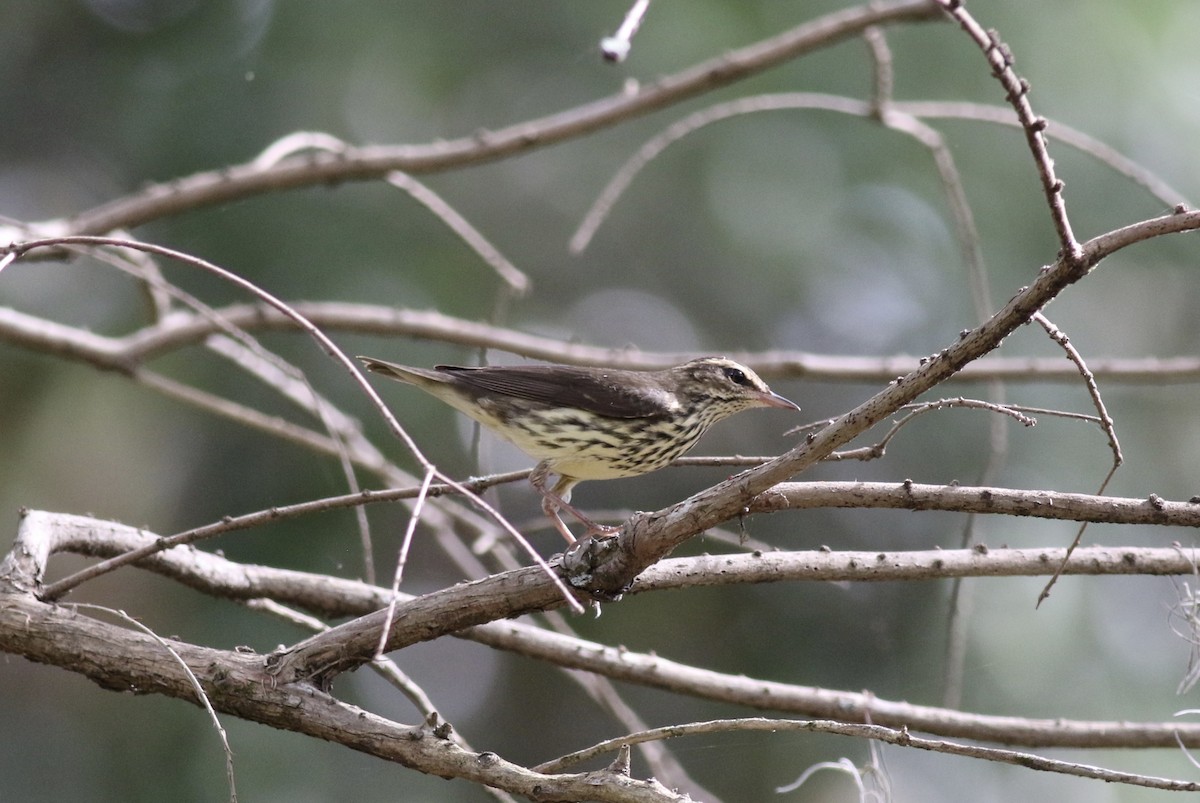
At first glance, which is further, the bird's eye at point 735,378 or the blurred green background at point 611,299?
the blurred green background at point 611,299

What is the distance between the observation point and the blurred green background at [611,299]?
26.6ft

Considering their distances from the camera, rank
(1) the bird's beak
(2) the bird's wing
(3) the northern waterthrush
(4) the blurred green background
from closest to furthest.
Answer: (3) the northern waterthrush
(2) the bird's wing
(1) the bird's beak
(4) the blurred green background

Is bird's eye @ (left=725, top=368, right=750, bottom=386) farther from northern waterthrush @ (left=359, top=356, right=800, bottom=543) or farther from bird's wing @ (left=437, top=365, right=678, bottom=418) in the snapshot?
bird's wing @ (left=437, top=365, right=678, bottom=418)

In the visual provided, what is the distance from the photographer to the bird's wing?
5305mm

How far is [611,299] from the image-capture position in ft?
38.0

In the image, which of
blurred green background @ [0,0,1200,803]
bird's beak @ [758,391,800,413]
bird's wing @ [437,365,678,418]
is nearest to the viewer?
bird's wing @ [437,365,678,418]

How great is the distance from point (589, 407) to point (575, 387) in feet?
0.65

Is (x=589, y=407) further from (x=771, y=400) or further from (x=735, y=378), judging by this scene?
(x=771, y=400)

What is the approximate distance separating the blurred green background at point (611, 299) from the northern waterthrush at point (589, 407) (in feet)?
6.99

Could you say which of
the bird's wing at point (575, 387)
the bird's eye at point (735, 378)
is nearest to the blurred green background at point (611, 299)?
the bird's wing at point (575, 387)

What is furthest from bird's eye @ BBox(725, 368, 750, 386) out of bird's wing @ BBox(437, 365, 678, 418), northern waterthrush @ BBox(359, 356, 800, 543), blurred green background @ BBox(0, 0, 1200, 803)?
blurred green background @ BBox(0, 0, 1200, 803)

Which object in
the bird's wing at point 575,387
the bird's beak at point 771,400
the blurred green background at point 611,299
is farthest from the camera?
the blurred green background at point 611,299

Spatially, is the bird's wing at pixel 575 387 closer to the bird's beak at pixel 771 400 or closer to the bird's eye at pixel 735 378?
the bird's eye at pixel 735 378

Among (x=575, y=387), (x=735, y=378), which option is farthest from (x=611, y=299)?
(x=575, y=387)
